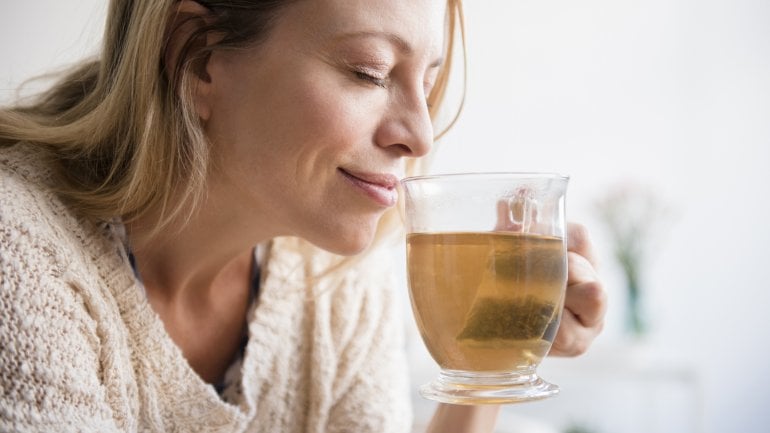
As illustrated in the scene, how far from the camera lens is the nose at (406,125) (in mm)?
1328

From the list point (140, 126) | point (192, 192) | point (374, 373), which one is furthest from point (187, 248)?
point (374, 373)

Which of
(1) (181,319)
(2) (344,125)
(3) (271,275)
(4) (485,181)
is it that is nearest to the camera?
(4) (485,181)

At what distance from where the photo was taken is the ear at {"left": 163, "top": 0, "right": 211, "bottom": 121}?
1.42m

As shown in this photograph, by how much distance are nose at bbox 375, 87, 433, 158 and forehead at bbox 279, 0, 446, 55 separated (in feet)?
0.29

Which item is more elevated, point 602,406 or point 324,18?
point 324,18

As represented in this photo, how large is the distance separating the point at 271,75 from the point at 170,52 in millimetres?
213

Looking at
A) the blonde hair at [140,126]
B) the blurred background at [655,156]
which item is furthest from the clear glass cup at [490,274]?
the blurred background at [655,156]

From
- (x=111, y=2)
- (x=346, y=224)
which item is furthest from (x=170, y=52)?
(x=346, y=224)

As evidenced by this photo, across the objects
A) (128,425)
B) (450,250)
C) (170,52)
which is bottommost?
(128,425)

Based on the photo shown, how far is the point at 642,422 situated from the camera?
457 centimetres

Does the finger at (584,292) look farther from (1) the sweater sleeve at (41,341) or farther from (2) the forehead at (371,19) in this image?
(1) the sweater sleeve at (41,341)

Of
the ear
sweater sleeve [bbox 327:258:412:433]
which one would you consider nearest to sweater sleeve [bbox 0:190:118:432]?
the ear

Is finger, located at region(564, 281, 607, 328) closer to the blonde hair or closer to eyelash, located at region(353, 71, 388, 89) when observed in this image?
eyelash, located at region(353, 71, 388, 89)

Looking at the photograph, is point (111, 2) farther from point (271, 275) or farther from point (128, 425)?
point (128, 425)
